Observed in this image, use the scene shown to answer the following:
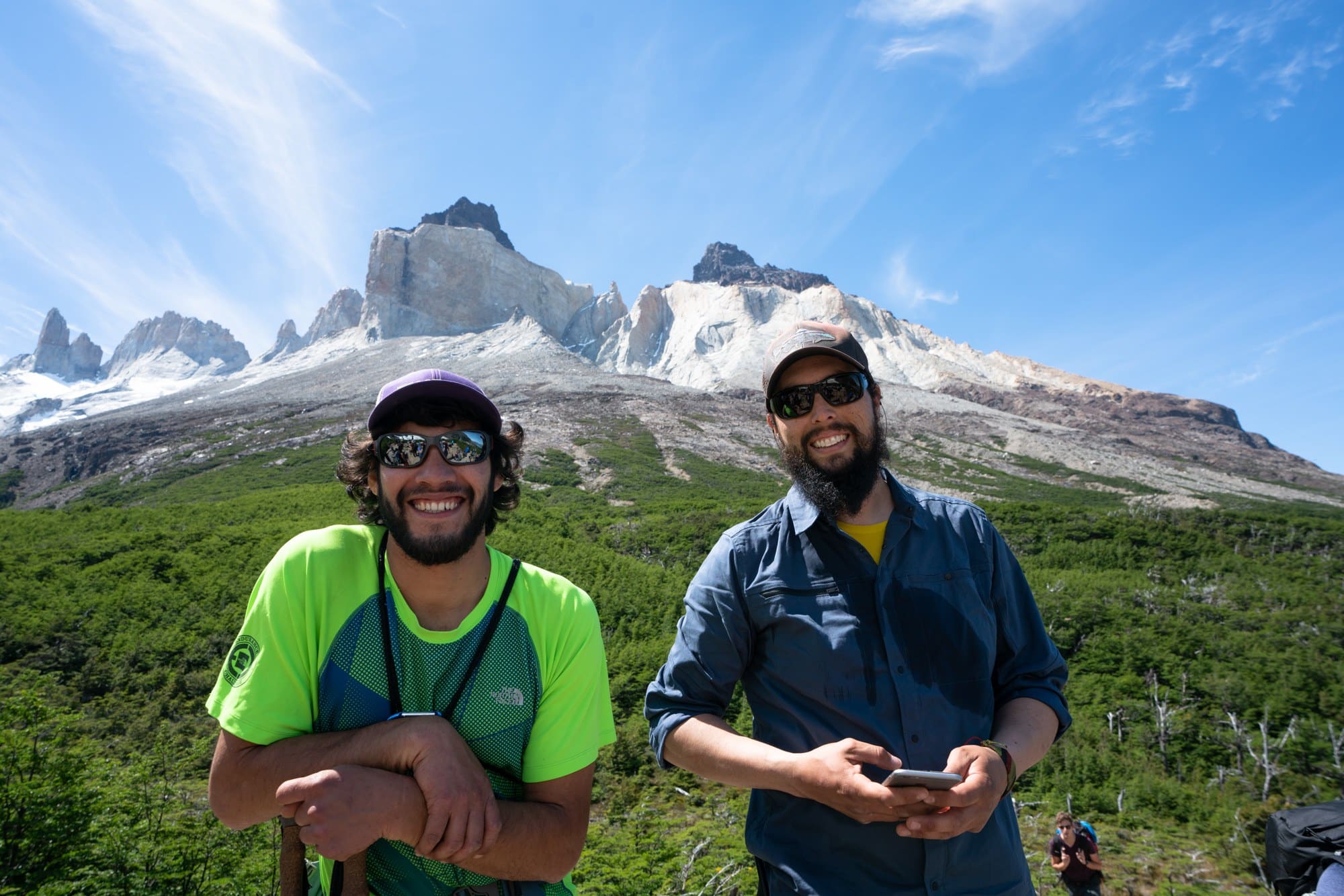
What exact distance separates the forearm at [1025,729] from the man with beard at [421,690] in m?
1.20

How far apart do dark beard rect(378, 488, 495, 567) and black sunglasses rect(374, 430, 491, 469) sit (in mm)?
116

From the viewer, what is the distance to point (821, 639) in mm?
2047

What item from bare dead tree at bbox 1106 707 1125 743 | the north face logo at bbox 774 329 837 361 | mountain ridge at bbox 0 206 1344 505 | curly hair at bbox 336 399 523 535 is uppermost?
mountain ridge at bbox 0 206 1344 505

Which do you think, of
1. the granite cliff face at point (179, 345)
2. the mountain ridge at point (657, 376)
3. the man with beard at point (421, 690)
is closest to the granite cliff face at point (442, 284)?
the mountain ridge at point (657, 376)

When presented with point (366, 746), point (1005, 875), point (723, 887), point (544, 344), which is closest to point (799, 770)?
point (1005, 875)

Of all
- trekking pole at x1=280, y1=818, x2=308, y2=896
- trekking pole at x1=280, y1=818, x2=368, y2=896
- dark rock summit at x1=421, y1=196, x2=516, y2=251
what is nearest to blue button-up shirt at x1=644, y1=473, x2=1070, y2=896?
trekking pole at x1=280, y1=818, x2=368, y2=896

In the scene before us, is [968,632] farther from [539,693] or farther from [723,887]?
[723,887]

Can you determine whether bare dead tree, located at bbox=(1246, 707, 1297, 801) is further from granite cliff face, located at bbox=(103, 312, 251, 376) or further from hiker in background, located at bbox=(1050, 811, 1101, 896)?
granite cliff face, located at bbox=(103, 312, 251, 376)

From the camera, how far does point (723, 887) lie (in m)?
4.48

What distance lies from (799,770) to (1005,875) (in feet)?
2.30

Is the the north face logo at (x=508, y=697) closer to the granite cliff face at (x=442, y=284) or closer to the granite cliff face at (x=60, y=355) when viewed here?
the granite cliff face at (x=442, y=284)

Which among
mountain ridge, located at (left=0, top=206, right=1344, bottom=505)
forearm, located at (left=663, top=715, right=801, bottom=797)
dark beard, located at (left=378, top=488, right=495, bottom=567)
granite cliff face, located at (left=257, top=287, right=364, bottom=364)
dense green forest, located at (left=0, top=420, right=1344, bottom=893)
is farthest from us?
granite cliff face, located at (left=257, top=287, right=364, bottom=364)

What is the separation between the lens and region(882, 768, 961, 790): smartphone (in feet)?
5.36

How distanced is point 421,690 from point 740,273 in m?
156
